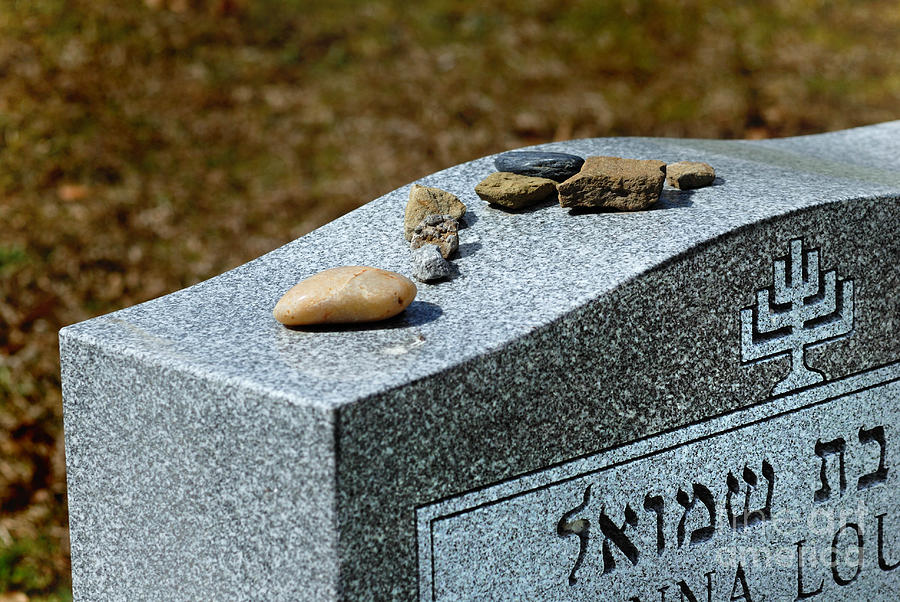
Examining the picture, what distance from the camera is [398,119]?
602 cm

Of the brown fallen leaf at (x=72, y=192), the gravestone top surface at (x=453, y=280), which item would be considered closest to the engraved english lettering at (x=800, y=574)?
the gravestone top surface at (x=453, y=280)

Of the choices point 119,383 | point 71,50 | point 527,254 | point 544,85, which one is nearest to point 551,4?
point 544,85

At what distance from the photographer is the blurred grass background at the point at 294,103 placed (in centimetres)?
500

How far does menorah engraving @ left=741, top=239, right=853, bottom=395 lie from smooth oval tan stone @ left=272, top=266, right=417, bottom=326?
2.89ft

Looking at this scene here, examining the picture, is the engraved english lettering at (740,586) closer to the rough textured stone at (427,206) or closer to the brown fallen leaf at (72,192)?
the rough textured stone at (427,206)

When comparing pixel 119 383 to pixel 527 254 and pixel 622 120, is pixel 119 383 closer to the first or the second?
pixel 527 254

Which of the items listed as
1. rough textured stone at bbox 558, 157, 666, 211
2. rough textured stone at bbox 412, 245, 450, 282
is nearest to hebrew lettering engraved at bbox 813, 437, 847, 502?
rough textured stone at bbox 558, 157, 666, 211

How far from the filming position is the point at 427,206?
2.55 m

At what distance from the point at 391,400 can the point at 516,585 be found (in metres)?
0.57

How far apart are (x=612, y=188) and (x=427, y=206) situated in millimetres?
478

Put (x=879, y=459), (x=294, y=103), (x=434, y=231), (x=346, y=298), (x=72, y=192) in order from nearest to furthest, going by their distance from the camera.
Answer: (x=346, y=298) < (x=434, y=231) < (x=879, y=459) < (x=72, y=192) < (x=294, y=103)

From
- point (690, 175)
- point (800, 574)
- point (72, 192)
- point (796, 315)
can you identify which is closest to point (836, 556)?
point (800, 574)

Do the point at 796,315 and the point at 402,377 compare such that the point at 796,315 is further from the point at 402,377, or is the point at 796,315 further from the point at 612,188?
the point at 402,377

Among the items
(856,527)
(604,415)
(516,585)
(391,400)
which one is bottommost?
(856,527)
